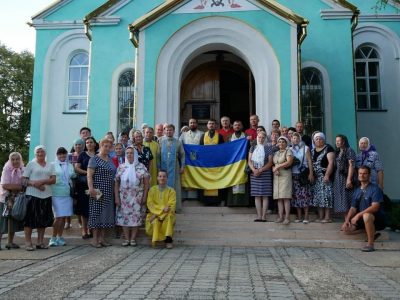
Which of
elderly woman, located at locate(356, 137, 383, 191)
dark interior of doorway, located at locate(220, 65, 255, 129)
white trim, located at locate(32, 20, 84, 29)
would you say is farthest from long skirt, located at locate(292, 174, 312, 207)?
white trim, located at locate(32, 20, 84, 29)

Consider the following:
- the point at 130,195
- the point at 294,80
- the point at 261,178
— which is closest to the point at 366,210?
the point at 261,178

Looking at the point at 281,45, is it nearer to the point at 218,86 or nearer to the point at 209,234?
the point at 218,86

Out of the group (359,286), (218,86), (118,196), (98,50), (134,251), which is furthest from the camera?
(218,86)

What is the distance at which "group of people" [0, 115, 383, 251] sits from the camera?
24.6ft

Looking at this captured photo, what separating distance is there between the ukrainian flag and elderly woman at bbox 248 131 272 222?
594 millimetres

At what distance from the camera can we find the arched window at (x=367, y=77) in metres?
14.3

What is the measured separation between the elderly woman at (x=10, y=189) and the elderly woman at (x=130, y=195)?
1.66 m

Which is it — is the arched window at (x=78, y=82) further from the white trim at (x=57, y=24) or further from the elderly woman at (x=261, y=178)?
the elderly woman at (x=261, y=178)

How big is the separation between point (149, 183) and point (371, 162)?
4.19 m

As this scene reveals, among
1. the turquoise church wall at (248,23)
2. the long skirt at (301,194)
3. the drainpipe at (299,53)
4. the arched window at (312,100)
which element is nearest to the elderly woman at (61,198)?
the turquoise church wall at (248,23)

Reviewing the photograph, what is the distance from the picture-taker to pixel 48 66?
14.9 m

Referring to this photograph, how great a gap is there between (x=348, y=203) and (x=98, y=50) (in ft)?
27.0

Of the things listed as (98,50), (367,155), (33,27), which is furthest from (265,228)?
(33,27)

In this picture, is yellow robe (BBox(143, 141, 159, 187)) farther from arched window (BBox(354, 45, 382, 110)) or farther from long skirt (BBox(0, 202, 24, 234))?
arched window (BBox(354, 45, 382, 110))
